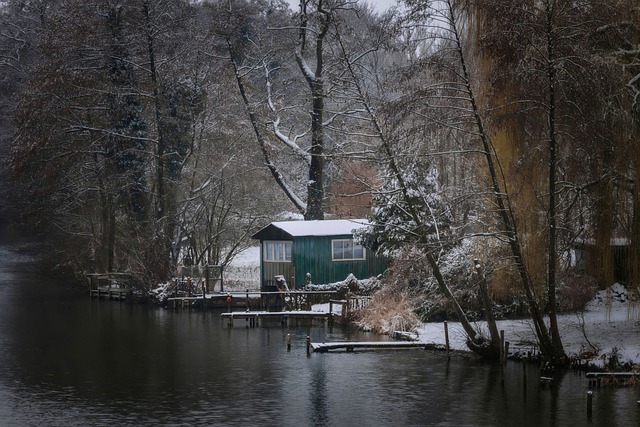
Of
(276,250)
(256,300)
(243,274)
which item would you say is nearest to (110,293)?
(243,274)

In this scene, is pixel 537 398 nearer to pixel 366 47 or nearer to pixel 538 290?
pixel 538 290

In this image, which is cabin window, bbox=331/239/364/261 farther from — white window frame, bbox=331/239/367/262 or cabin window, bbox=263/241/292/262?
cabin window, bbox=263/241/292/262

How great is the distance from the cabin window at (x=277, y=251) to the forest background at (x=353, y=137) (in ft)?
13.7

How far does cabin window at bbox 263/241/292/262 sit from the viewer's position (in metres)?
42.2

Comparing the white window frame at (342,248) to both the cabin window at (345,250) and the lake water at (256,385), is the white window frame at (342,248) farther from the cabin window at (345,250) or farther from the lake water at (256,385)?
the lake water at (256,385)

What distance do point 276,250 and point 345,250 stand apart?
320 centimetres

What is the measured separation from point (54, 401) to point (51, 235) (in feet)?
112

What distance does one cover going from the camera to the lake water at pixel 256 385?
19875 millimetres

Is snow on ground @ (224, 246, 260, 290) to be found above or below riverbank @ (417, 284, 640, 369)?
above

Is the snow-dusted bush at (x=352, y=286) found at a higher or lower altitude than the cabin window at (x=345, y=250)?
lower

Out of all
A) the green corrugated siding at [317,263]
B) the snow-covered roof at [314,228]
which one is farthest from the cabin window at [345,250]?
the snow-covered roof at [314,228]

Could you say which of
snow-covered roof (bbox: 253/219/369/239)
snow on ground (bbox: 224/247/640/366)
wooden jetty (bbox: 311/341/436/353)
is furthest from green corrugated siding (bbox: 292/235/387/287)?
wooden jetty (bbox: 311/341/436/353)

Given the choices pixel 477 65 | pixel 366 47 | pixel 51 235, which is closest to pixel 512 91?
pixel 477 65

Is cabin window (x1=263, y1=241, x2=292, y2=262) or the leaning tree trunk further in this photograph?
cabin window (x1=263, y1=241, x2=292, y2=262)
